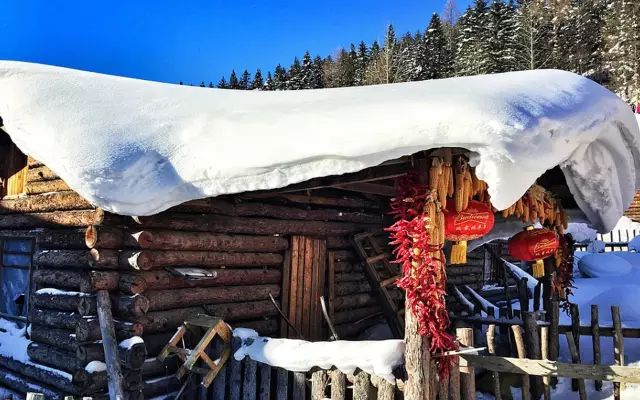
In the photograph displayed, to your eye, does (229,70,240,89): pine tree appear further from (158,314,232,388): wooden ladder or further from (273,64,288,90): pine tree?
(158,314,232,388): wooden ladder

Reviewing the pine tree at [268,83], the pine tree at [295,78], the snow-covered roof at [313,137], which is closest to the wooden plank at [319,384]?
the snow-covered roof at [313,137]

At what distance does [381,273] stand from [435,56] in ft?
123

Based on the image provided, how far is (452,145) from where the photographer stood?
467 cm

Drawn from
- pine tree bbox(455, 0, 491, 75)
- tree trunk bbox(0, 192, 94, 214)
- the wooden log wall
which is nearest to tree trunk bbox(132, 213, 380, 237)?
the wooden log wall

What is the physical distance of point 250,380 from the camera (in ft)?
20.1

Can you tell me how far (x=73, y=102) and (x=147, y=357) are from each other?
438 cm

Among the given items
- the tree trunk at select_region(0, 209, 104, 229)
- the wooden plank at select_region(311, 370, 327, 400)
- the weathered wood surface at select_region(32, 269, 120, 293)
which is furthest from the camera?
the tree trunk at select_region(0, 209, 104, 229)

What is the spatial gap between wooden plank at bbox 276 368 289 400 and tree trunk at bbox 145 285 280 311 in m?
1.85

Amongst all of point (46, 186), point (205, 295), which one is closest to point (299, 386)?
point (205, 295)

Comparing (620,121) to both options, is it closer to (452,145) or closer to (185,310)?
(452,145)

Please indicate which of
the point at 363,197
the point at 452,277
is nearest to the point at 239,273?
the point at 363,197

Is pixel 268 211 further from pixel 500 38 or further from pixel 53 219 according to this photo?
pixel 500 38

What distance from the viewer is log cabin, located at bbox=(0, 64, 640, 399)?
569 cm

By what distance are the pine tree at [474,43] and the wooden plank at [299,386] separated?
3588cm
